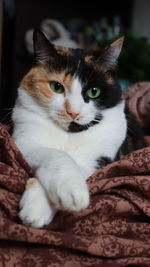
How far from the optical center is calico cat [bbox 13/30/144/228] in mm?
911

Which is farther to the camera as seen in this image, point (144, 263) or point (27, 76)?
point (27, 76)

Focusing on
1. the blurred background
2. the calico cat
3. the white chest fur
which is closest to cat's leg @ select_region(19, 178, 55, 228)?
the calico cat

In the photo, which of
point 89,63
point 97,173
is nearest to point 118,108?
point 89,63

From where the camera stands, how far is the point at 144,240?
78cm

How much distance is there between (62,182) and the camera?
0.67 metres

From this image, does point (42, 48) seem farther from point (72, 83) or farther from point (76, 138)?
point (76, 138)

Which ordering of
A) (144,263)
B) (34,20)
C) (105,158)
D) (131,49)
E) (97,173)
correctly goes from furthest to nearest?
(34,20), (131,49), (105,158), (97,173), (144,263)

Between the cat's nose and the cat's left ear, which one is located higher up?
the cat's left ear

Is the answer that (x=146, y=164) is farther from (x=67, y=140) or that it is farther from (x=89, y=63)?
(x=89, y=63)

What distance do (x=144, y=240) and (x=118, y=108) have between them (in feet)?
1.40

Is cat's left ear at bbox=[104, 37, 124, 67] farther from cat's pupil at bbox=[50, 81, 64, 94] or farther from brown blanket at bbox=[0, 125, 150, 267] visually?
brown blanket at bbox=[0, 125, 150, 267]

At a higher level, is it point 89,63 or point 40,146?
point 89,63

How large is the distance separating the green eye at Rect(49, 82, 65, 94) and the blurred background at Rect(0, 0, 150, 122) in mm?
1323

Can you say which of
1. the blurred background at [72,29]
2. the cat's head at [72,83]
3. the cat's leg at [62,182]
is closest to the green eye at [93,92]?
the cat's head at [72,83]
